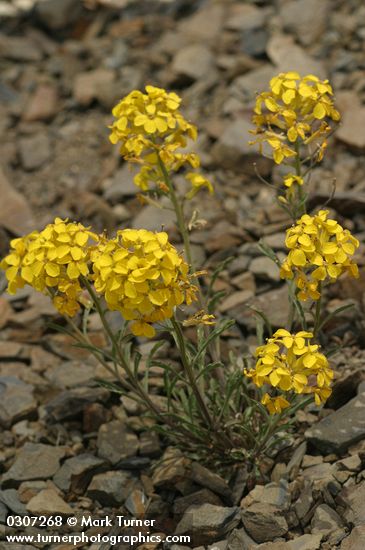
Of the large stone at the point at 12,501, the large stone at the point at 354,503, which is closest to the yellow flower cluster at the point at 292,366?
the large stone at the point at 354,503

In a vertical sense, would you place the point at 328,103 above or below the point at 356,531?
above

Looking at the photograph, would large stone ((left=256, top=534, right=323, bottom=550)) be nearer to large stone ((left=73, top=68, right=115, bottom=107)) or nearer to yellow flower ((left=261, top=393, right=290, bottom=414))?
yellow flower ((left=261, top=393, right=290, bottom=414))

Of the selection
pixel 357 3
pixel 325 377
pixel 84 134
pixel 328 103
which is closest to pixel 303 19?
pixel 357 3

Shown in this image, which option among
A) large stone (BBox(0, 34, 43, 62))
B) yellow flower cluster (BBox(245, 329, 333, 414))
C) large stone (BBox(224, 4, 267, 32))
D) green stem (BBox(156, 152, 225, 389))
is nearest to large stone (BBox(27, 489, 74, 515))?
green stem (BBox(156, 152, 225, 389))

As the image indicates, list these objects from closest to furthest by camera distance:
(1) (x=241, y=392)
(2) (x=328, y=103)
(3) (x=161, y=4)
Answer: (2) (x=328, y=103)
(1) (x=241, y=392)
(3) (x=161, y=4)

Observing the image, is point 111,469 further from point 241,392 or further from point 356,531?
point 356,531

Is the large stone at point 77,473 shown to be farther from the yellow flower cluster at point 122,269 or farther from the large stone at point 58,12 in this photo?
the large stone at point 58,12

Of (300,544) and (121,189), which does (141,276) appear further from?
(121,189)
